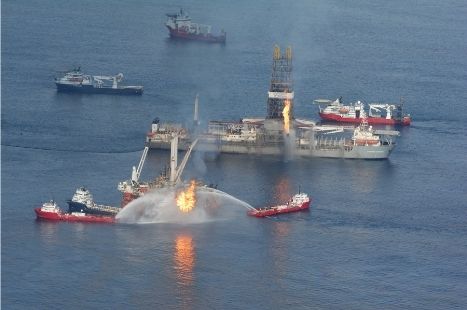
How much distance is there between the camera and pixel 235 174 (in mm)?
114812

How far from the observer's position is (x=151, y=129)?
401 feet

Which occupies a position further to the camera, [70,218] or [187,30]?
[187,30]

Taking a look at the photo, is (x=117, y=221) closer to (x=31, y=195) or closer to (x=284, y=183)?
(x=31, y=195)

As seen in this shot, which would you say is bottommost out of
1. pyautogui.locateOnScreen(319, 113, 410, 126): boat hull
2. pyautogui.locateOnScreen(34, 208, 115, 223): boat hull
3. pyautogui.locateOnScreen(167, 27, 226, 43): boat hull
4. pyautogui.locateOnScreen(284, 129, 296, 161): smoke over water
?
pyautogui.locateOnScreen(34, 208, 115, 223): boat hull

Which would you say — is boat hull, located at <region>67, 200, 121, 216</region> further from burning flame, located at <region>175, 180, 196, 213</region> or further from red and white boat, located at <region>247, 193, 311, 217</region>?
red and white boat, located at <region>247, 193, 311, 217</region>

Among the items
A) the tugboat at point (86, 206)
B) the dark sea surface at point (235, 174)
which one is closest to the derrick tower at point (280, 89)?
the dark sea surface at point (235, 174)

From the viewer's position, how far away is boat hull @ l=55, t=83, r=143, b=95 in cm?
13962

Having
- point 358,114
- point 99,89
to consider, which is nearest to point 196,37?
point 99,89

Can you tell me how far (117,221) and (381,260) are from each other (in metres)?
15.8

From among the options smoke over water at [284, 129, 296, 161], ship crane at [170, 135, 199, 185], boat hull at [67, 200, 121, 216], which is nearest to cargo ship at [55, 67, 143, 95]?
smoke over water at [284, 129, 296, 161]

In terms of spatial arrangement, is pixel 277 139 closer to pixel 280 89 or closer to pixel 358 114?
pixel 280 89

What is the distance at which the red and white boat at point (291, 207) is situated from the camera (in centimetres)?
10469

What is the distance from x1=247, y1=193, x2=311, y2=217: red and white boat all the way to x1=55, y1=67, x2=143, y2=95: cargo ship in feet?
118

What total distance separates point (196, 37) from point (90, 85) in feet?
102
